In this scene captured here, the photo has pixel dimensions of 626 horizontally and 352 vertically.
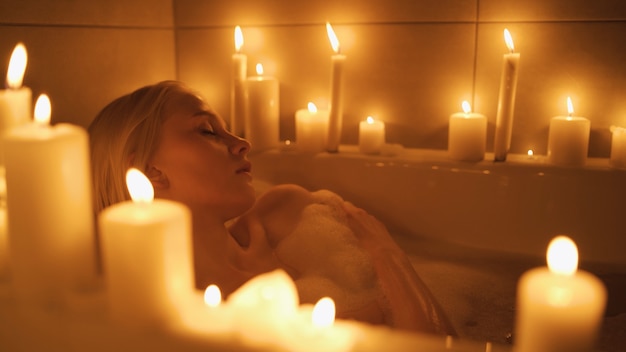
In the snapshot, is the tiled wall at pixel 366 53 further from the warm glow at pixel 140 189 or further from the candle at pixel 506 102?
the warm glow at pixel 140 189

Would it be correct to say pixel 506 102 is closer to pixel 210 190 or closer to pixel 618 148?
pixel 618 148

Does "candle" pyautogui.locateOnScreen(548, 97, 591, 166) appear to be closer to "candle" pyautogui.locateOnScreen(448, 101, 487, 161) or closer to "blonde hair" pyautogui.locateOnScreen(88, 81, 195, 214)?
"candle" pyautogui.locateOnScreen(448, 101, 487, 161)

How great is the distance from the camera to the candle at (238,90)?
191cm

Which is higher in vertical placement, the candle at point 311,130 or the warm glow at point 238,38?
the warm glow at point 238,38

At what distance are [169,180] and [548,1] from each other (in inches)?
45.3

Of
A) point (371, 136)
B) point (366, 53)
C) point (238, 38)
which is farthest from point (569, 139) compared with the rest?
point (238, 38)

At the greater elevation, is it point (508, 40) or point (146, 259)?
point (508, 40)

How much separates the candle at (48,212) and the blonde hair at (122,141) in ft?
2.11

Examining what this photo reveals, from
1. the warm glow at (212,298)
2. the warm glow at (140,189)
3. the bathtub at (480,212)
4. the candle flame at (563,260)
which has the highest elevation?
the warm glow at (140,189)

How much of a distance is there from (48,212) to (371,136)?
132cm

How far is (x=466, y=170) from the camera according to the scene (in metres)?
1.68

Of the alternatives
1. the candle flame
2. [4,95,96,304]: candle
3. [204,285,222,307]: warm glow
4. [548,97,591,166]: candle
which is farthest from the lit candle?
[548,97,591,166]: candle

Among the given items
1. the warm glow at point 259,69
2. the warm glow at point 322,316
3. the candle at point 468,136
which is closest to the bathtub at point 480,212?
the candle at point 468,136

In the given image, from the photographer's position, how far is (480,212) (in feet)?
5.50
